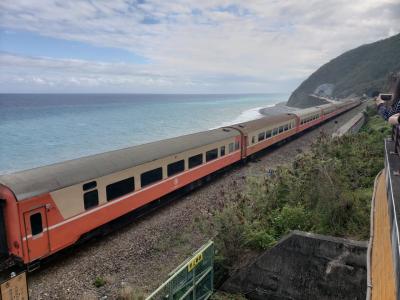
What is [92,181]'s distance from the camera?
34.7 ft

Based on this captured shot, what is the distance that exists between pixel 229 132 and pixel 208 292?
1198 cm

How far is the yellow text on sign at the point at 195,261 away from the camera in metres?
7.94

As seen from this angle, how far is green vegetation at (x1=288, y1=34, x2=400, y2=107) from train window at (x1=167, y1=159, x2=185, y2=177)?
81133 millimetres

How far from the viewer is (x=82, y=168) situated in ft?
35.3

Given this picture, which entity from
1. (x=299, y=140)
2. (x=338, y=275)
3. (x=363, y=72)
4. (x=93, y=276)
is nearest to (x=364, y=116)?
(x=299, y=140)

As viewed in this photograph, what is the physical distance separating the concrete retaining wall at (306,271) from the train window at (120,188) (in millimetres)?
4712

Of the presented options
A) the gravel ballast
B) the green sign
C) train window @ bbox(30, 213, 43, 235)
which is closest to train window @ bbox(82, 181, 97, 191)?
train window @ bbox(30, 213, 43, 235)

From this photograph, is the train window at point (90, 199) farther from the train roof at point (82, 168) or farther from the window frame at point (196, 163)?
the window frame at point (196, 163)

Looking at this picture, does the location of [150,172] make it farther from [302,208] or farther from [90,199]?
[302,208]

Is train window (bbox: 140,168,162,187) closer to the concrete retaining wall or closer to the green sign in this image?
the green sign

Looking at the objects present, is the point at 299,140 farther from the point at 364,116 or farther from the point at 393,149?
the point at 393,149

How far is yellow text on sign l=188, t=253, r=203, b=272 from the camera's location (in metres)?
7.94

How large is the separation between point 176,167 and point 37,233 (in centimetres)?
676

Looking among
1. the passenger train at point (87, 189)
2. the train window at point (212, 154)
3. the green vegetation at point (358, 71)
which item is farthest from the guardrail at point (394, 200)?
the green vegetation at point (358, 71)
